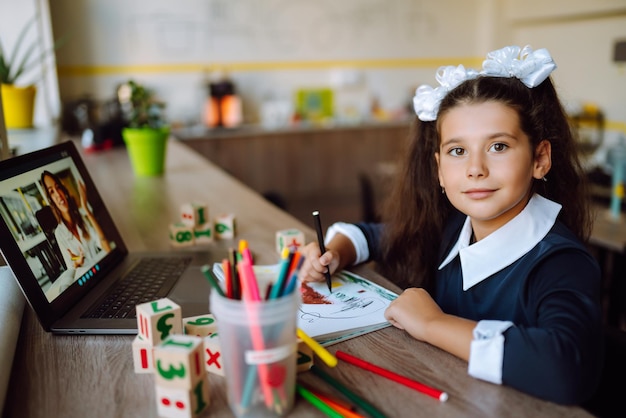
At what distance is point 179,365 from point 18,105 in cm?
234

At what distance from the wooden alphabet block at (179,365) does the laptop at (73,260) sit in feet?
0.79

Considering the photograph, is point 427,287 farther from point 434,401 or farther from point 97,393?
point 97,393

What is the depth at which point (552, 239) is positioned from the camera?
98cm

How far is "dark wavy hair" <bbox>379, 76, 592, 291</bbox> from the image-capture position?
1.06m

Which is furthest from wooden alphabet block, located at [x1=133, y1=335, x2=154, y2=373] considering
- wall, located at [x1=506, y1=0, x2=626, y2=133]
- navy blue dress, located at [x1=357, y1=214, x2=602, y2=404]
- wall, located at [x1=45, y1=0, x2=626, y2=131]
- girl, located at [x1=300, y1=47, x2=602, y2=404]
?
wall, located at [x1=45, y1=0, x2=626, y2=131]

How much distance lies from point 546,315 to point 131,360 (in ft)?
1.98

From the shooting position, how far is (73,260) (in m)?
1.04

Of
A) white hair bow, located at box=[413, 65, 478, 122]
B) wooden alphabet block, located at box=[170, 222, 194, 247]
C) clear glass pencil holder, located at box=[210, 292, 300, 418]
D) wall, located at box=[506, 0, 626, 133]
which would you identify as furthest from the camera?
wall, located at box=[506, 0, 626, 133]

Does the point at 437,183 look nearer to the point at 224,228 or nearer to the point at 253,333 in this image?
the point at 224,228

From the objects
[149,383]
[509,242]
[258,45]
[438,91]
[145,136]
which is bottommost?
[149,383]

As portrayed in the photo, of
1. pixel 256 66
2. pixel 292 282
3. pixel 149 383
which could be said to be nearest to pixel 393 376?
pixel 292 282

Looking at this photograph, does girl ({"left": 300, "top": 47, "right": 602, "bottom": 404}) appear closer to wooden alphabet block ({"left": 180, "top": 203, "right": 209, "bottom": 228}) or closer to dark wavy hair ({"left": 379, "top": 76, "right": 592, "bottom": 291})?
dark wavy hair ({"left": 379, "top": 76, "right": 592, "bottom": 291})

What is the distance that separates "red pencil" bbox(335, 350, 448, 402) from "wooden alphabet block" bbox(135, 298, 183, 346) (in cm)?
24

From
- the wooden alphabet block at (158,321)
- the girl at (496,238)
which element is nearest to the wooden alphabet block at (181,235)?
the girl at (496,238)
